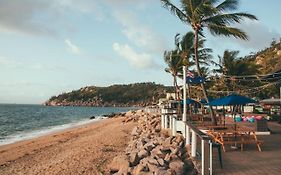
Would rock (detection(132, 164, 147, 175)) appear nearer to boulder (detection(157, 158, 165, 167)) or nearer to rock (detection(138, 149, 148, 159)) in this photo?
boulder (detection(157, 158, 165, 167))

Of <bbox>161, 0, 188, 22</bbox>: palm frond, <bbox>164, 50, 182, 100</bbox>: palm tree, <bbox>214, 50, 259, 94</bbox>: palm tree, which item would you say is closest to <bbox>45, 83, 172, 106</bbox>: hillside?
<bbox>214, 50, 259, 94</bbox>: palm tree

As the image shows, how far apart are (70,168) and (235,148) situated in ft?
19.6

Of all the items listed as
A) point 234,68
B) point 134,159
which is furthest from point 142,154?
point 234,68

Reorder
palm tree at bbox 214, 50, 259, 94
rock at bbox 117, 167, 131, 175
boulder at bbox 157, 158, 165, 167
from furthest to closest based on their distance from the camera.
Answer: palm tree at bbox 214, 50, 259, 94, rock at bbox 117, 167, 131, 175, boulder at bbox 157, 158, 165, 167

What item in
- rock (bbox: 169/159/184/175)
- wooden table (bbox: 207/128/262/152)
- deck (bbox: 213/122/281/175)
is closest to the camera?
deck (bbox: 213/122/281/175)

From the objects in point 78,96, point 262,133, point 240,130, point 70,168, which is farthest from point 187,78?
point 78,96

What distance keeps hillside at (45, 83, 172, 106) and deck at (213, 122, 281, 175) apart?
434ft

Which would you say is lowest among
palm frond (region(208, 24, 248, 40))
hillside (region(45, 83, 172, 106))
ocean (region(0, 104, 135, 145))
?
ocean (region(0, 104, 135, 145))

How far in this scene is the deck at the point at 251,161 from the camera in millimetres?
7383

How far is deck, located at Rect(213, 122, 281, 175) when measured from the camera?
7.38m

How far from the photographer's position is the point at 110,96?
16625cm

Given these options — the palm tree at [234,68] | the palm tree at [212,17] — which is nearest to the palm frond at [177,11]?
the palm tree at [212,17]

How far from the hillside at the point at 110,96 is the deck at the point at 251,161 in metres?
132

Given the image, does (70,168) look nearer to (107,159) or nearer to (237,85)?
(107,159)
